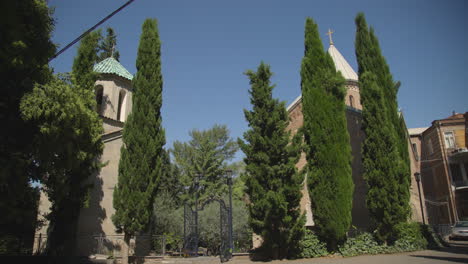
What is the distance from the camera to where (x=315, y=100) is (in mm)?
14680

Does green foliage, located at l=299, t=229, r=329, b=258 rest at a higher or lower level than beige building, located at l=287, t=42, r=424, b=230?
lower

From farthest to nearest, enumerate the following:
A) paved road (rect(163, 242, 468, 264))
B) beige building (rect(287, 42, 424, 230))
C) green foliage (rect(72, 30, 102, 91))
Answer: beige building (rect(287, 42, 424, 230)) < green foliage (rect(72, 30, 102, 91)) < paved road (rect(163, 242, 468, 264))

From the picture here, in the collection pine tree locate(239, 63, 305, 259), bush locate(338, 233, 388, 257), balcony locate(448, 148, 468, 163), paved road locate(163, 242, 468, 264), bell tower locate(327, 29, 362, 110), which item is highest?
bell tower locate(327, 29, 362, 110)

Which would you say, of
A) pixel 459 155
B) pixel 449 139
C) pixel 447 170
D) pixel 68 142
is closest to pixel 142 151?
pixel 68 142

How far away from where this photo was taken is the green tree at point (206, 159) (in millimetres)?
31141

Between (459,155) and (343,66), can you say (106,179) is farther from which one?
(459,155)

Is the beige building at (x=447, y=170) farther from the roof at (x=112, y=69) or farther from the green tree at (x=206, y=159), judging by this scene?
the roof at (x=112, y=69)

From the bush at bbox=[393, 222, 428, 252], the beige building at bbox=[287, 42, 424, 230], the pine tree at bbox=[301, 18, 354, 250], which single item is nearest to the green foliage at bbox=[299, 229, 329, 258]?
the pine tree at bbox=[301, 18, 354, 250]

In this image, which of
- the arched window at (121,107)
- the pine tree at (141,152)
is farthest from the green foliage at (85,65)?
the arched window at (121,107)

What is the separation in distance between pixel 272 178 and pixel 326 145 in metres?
3.21

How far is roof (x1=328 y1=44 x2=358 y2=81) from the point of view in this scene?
28734 millimetres

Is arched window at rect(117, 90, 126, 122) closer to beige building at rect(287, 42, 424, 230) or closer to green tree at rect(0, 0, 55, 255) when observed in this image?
green tree at rect(0, 0, 55, 255)

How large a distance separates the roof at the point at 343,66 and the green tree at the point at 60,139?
76.6ft

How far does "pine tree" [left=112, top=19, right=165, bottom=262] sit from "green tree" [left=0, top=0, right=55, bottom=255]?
142 inches
